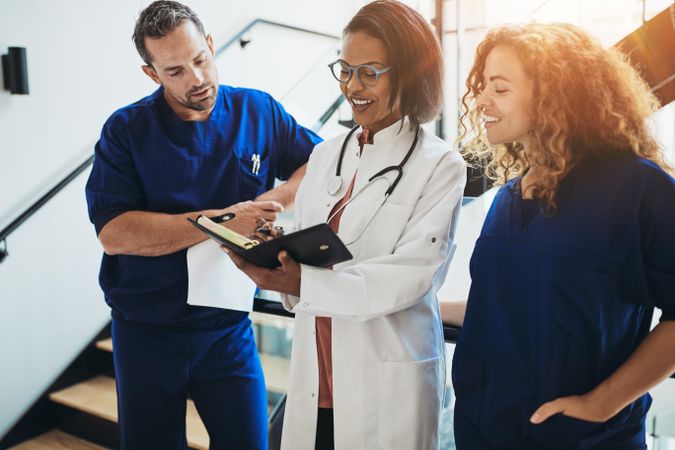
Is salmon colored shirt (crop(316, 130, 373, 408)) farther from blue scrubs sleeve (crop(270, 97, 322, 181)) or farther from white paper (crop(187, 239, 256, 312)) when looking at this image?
blue scrubs sleeve (crop(270, 97, 322, 181))

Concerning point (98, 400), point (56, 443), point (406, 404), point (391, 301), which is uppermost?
point (391, 301)

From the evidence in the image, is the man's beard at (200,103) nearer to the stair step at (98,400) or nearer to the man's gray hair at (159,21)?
the man's gray hair at (159,21)

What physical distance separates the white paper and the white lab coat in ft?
1.25

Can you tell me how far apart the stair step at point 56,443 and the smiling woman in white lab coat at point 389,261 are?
78.3 inches

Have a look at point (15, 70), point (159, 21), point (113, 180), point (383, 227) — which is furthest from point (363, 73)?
point (15, 70)

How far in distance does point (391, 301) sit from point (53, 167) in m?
2.30

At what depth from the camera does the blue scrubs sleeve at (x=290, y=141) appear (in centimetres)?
182

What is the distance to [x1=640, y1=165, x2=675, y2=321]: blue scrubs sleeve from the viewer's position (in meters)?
0.88

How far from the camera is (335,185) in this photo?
4.39ft

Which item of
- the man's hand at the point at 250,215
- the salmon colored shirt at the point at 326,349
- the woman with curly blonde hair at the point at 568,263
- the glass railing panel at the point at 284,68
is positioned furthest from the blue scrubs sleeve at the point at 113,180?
the glass railing panel at the point at 284,68

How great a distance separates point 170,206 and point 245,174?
231 millimetres

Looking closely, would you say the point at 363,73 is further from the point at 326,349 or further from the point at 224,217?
the point at 326,349

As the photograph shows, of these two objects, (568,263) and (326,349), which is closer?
(568,263)

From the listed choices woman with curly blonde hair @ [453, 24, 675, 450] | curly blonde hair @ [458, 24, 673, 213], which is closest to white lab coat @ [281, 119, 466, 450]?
woman with curly blonde hair @ [453, 24, 675, 450]
